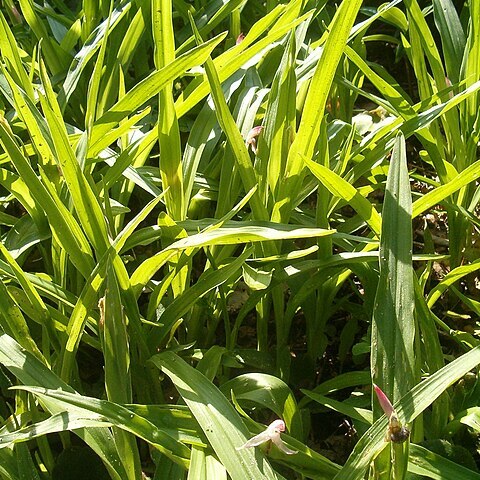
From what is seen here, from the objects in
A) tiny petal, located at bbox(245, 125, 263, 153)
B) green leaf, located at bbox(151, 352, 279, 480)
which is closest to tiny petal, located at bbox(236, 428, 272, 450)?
green leaf, located at bbox(151, 352, 279, 480)

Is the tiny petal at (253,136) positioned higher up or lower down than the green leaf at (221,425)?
higher up

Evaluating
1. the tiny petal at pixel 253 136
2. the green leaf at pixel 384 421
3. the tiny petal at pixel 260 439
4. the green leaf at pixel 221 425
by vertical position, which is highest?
the tiny petal at pixel 253 136

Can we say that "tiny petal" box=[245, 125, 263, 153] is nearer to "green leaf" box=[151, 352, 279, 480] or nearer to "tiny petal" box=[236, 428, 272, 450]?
"green leaf" box=[151, 352, 279, 480]

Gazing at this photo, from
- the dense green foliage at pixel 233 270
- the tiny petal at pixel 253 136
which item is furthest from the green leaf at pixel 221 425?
the tiny petal at pixel 253 136

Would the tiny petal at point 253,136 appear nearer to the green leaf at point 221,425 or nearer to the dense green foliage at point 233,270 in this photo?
the dense green foliage at point 233,270

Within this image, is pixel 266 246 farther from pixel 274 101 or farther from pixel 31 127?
pixel 31 127

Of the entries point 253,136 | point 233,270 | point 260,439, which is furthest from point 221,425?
point 253,136

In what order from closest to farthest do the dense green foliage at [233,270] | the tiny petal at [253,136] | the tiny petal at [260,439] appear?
the tiny petal at [260,439]
the dense green foliage at [233,270]
the tiny petal at [253,136]

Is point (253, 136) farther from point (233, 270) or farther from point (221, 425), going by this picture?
point (221, 425)

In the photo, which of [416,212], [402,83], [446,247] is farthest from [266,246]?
[402,83]
